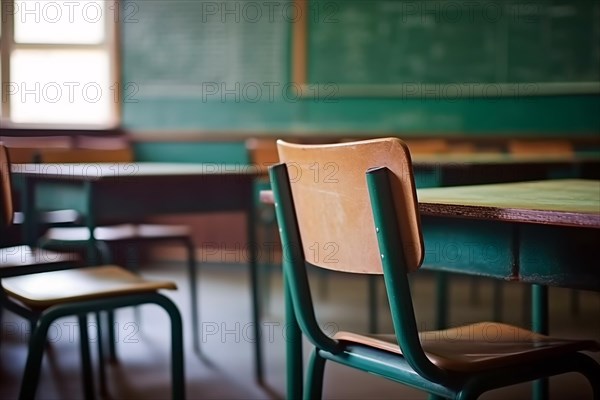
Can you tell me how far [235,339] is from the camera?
3.34 m

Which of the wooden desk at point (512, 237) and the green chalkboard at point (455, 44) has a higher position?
the green chalkboard at point (455, 44)

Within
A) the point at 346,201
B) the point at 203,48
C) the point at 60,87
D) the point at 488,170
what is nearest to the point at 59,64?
the point at 60,87

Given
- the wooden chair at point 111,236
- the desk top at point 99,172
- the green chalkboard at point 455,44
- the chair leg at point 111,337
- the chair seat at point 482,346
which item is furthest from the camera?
the green chalkboard at point 455,44

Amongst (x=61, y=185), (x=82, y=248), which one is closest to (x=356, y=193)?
(x=61, y=185)

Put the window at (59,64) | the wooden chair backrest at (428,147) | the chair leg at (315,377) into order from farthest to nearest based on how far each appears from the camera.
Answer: the window at (59,64) < the wooden chair backrest at (428,147) < the chair leg at (315,377)

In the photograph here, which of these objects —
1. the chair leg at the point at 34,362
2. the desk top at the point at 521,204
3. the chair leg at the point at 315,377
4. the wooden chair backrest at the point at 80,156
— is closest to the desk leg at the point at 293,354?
the chair leg at the point at 315,377

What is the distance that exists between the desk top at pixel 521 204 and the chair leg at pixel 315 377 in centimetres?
34

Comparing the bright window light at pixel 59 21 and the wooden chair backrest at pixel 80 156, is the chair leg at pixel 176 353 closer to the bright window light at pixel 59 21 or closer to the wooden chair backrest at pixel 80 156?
the wooden chair backrest at pixel 80 156

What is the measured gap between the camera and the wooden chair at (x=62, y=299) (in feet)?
5.56

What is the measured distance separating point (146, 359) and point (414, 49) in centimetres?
294

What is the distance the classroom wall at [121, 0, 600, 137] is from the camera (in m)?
4.95

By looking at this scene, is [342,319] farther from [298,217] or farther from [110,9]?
[110,9]

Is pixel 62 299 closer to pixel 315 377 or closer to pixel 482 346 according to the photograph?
pixel 315 377

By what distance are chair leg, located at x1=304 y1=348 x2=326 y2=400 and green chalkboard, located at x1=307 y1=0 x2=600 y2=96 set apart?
383 centimetres
